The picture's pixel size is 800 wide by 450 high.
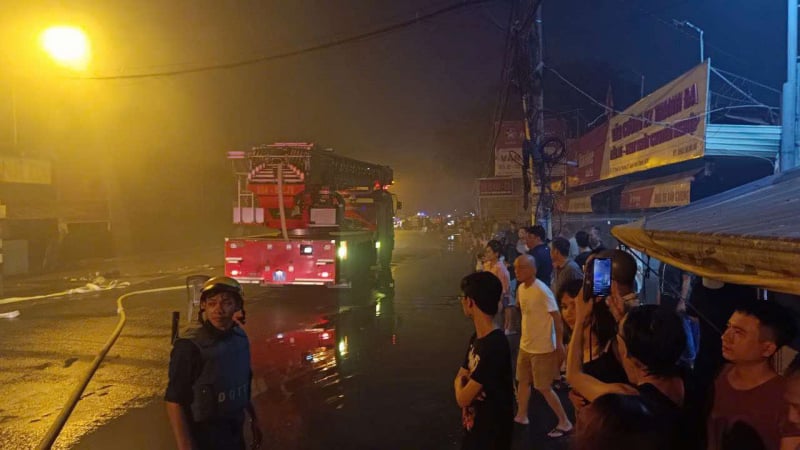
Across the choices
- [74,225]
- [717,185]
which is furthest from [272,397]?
[74,225]

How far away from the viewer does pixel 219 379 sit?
8.57 feet

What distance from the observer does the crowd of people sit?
5.32 ft

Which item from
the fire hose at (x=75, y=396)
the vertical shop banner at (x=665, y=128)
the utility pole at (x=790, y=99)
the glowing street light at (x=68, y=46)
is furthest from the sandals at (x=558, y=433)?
the glowing street light at (x=68, y=46)

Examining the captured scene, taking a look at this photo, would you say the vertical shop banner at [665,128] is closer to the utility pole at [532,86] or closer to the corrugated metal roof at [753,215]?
the utility pole at [532,86]

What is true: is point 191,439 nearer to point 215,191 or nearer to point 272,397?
point 272,397

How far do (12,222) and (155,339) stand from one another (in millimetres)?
14631

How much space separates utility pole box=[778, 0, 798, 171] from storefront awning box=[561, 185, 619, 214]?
26.8 feet

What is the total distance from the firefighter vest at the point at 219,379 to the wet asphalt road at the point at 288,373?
2.05m

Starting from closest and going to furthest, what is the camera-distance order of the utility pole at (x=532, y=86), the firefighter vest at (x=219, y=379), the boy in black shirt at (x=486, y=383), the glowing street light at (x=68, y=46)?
the boy in black shirt at (x=486, y=383) < the firefighter vest at (x=219, y=379) < the utility pole at (x=532, y=86) < the glowing street light at (x=68, y=46)

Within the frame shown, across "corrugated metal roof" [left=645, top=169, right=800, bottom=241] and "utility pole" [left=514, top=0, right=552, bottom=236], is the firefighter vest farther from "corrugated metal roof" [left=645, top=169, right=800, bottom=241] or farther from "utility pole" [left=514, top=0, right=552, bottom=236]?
"utility pole" [left=514, top=0, right=552, bottom=236]

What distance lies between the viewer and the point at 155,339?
337 inches

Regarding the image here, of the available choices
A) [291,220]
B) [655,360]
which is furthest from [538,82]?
[655,360]

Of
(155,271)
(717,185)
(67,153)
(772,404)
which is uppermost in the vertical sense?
(67,153)

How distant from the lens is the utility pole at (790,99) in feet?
26.2
